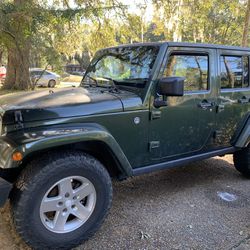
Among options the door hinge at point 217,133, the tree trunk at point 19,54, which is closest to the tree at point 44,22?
the tree trunk at point 19,54

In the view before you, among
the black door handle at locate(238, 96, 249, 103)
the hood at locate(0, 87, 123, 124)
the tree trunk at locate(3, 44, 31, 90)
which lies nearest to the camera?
the hood at locate(0, 87, 123, 124)

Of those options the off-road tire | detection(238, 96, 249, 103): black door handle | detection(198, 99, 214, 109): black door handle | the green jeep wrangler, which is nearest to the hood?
the green jeep wrangler

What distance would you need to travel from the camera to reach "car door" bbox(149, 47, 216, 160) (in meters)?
3.38

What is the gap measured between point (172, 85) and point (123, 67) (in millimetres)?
815

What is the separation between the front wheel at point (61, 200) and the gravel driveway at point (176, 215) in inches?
8.8

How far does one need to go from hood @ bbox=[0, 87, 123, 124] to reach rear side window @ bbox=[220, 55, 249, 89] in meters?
1.58

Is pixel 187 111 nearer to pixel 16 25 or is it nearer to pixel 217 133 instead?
pixel 217 133

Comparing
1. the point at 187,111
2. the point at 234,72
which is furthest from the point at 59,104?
the point at 234,72

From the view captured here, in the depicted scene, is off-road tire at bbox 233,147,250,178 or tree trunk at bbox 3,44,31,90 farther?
tree trunk at bbox 3,44,31,90

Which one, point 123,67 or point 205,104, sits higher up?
point 123,67

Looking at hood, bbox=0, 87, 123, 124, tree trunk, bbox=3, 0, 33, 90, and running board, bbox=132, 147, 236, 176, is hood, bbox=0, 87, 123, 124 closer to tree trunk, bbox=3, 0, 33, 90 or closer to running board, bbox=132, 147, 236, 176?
running board, bbox=132, 147, 236, 176

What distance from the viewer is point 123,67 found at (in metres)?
3.62

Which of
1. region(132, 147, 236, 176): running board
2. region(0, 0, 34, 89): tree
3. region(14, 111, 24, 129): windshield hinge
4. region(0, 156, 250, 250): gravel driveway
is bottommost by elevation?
region(0, 156, 250, 250): gravel driveway

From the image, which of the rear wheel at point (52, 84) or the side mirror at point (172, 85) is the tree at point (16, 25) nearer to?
the side mirror at point (172, 85)
